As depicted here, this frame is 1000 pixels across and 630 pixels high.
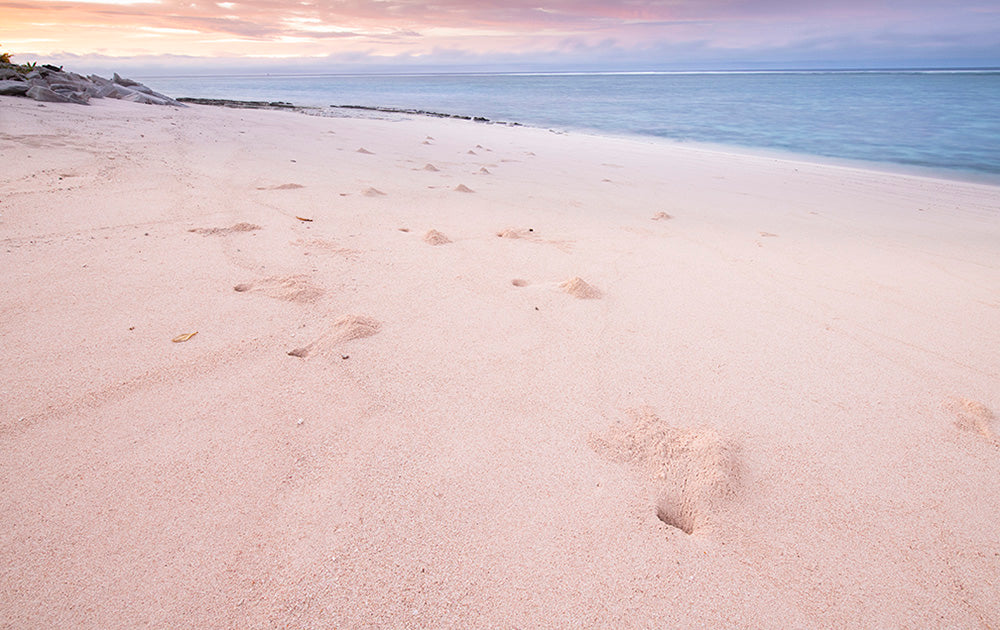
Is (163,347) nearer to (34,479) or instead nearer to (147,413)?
(147,413)

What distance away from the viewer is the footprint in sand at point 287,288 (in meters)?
2.05

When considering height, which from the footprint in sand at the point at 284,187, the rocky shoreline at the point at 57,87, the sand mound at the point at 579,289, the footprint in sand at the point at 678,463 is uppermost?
the rocky shoreline at the point at 57,87

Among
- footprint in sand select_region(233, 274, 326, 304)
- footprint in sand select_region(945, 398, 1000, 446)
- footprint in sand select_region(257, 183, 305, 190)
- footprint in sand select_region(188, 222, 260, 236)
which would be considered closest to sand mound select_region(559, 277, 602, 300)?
footprint in sand select_region(233, 274, 326, 304)

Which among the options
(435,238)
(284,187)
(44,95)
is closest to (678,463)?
(435,238)

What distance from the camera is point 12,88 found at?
688 centimetres

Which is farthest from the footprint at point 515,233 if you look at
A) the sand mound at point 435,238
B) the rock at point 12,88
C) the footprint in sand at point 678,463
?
the rock at point 12,88

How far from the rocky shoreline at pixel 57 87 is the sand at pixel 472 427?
563cm

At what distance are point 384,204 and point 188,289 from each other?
177 centimetres

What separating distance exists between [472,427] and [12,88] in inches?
371

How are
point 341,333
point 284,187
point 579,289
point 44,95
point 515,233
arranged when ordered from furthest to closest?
point 44,95 < point 284,187 < point 515,233 < point 579,289 < point 341,333

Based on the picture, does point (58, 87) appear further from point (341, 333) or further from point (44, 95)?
point (341, 333)

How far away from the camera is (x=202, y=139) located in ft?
18.9

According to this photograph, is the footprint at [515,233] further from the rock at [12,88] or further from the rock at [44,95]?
the rock at [12,88]

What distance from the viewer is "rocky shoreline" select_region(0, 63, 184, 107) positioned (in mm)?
6875
